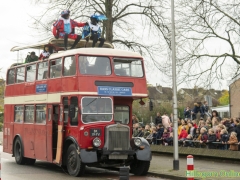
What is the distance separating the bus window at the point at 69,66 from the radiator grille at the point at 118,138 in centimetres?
237

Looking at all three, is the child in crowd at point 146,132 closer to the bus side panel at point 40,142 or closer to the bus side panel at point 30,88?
the bus side panel at point 30,88

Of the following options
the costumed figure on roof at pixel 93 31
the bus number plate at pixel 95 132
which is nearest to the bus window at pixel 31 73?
the costumed figure on roof at pixel 93 31

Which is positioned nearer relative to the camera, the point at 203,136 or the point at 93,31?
the point at 93,31

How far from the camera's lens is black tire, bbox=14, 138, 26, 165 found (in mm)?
23703

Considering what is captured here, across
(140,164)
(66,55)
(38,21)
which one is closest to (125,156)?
(140,164)

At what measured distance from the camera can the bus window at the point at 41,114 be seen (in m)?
21.8

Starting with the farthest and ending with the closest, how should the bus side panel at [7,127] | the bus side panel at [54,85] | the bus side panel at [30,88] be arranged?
the bus side panel at [7,127]
the bus side panel at [30,88]
the bus side panel at [54,85]

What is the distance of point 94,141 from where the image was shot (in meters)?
18.9

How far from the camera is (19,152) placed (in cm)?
2408

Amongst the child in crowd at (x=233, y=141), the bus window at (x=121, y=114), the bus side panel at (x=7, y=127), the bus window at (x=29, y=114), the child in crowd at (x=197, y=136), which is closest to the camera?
the bus window at (x=121, y=114)

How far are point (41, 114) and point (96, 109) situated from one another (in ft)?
11.8

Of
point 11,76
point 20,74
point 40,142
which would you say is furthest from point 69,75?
point 11,76

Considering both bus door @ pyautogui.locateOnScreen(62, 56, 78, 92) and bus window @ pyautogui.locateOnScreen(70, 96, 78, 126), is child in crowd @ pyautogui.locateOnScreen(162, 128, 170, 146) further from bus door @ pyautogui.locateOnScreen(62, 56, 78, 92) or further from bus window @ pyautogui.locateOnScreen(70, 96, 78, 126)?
bus window @ pyautogui.locateOnScreen(70, 96, 78, 126)

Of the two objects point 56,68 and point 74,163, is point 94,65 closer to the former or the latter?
point 56,68
